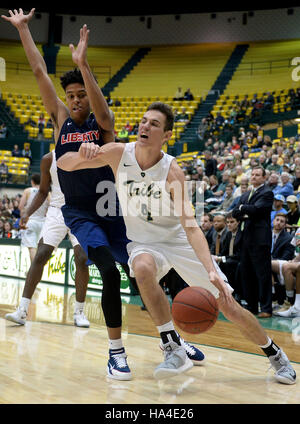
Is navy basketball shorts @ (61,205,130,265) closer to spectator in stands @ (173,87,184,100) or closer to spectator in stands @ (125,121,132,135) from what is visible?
spectator in stands @ (125,121,132,135)

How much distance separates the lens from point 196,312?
348cm

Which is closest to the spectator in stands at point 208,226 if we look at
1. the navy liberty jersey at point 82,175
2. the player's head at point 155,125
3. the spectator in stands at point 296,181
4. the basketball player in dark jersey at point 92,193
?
the spectator in stands at point 296,181

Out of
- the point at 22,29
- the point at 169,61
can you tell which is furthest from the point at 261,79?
the point at 22,29

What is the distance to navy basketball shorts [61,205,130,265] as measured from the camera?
12.7 feet

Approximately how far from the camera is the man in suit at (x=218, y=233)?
28.1 feet

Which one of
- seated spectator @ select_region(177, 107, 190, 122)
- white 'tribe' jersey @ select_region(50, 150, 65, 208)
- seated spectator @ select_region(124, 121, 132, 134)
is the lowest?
white 'tribe' jersey @ select_region(50, 150, 65, 208)

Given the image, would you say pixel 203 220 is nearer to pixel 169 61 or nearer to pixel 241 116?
pixel 241 116

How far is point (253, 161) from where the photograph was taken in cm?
1333

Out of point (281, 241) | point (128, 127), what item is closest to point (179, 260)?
point (281, 241)

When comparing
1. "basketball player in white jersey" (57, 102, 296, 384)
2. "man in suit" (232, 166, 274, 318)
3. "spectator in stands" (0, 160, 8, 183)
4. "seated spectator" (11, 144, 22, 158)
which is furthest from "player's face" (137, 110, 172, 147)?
"seated spectator" (11, 144, 22, 158)

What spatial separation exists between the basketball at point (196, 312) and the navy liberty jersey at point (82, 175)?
37.0 inches

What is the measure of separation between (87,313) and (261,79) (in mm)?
21347

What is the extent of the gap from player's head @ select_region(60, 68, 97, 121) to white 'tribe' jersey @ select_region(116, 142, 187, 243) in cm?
61

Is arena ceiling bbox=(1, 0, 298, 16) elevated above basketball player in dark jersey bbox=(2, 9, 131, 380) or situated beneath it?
elevated above
